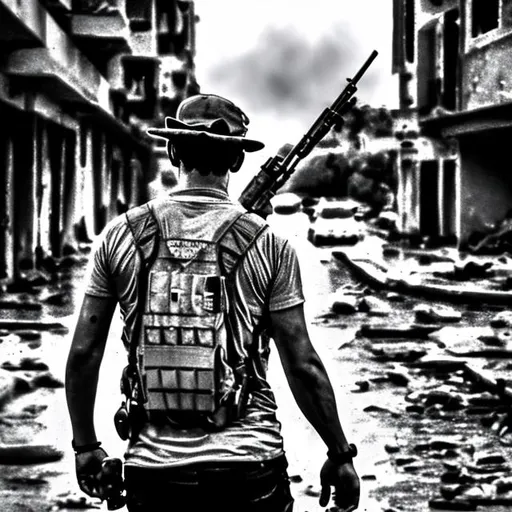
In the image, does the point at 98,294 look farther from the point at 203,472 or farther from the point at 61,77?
the point at 61,77

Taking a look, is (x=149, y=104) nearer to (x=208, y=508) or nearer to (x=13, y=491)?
(x=13, y=491)

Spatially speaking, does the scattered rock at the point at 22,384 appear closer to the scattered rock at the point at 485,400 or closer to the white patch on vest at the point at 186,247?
the scattered rock at the point at 485,400

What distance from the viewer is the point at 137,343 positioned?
2639 millimetres

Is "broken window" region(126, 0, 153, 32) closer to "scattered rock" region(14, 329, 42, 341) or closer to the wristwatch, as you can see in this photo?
"scattered rock" region(14, 329, 42, 341)

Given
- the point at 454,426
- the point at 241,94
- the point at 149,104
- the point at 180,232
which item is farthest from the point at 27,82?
the point at 180,232

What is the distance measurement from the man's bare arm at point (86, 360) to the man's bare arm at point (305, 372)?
1.17 feet

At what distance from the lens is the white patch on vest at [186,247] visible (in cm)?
260

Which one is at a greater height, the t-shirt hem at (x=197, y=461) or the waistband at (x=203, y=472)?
the t-shirt hem at (x=197, y=461)

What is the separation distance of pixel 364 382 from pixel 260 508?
2.82 meters

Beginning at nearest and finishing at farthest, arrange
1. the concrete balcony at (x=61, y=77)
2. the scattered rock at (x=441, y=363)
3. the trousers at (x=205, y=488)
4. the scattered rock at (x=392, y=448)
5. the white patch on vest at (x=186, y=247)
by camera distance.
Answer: the trousers at (x=205, y=488)
the white patch on vest at (x=186, y=247)
the scattered rock at (x=392, y=448)
the scattered rock at (x=441, y=363)
the concrete balcony at (x=61, y=77)

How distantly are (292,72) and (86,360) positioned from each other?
2.93 meters

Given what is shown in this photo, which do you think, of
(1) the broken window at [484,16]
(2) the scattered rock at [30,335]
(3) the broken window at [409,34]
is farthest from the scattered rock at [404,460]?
(1) the broken window at [484,16]

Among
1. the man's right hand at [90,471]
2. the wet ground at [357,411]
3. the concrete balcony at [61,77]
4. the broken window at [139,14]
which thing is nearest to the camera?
the man's right hand at [90,471]

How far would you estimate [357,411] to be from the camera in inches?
203
